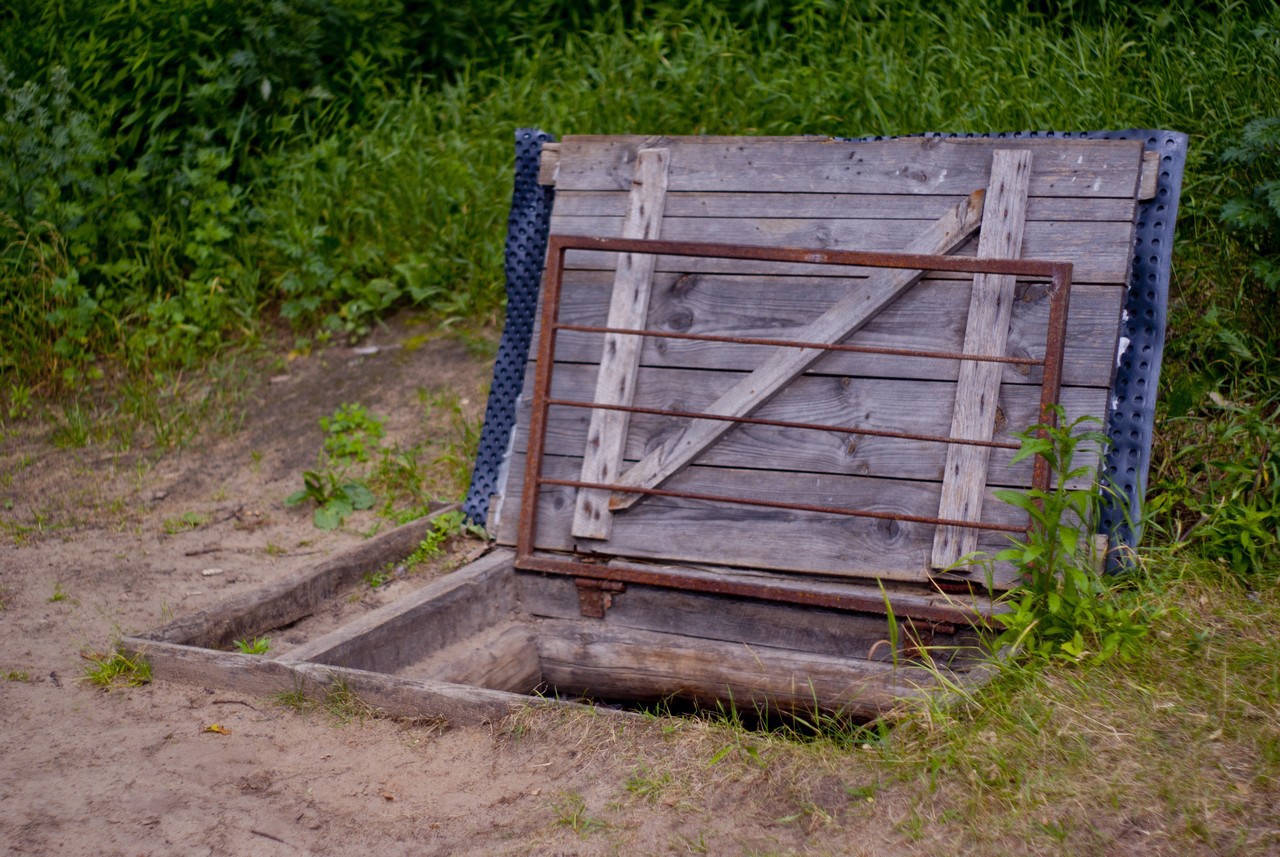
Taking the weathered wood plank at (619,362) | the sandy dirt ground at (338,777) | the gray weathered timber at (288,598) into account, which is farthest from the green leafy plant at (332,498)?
the weathered wood plank at (619,362)

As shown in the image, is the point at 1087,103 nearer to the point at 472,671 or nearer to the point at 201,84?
the point at 472,671

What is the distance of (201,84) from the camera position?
6.64 m

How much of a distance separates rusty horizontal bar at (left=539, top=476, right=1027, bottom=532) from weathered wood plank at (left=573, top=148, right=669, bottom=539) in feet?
0.27

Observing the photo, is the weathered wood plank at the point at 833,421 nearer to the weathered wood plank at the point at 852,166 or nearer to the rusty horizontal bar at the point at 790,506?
the rusty horizontal bar at the point at 790,506

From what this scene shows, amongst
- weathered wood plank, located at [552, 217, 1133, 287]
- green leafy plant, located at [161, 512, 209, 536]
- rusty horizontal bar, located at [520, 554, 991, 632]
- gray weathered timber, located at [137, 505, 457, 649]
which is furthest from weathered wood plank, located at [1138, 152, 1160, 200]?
green leafy plant, located at [161, 512, 209, 536]

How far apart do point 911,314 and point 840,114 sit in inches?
86.7

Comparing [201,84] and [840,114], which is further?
[201,84]

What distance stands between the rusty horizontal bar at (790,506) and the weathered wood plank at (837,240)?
83 centimetres

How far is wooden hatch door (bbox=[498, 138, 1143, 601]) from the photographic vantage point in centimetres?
355

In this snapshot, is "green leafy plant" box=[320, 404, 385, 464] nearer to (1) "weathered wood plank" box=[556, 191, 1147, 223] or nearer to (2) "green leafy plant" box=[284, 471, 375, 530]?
(2) "green leafy plant" box=[284, 471, 375, 530]

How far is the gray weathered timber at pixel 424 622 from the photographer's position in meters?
3.35

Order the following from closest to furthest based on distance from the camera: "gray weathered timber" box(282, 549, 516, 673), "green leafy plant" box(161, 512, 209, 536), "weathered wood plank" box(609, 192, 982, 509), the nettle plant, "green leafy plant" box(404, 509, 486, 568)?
the nettle plant, "gray weathered timber" box(282, 549, 516, 673), "weathered wood plank" box(609, 192, 982, 509), "green leafy plant" box(404, 509, 486, 568), "green leafy plant" box(161, 512, 209, 536)

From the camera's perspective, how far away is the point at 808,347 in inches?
146

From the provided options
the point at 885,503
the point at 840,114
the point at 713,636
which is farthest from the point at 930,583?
the point at 840,114
